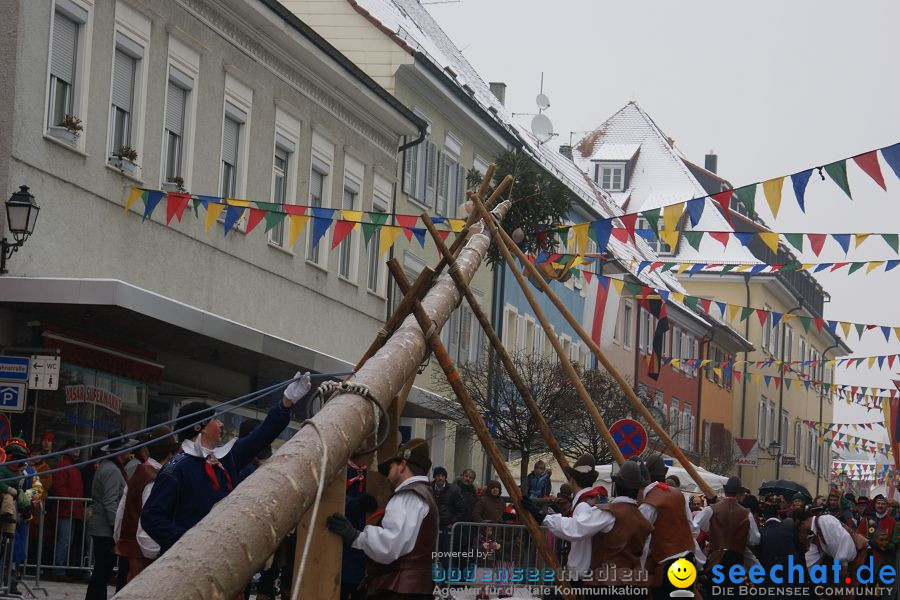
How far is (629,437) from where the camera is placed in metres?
17.9

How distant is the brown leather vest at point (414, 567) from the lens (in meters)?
8.96

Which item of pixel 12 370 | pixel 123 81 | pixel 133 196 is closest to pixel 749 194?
pixel 12 370

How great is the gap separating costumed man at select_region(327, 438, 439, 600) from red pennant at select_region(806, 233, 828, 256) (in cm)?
1200

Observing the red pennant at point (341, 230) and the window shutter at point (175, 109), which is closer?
the red pennant at point (341, 230)

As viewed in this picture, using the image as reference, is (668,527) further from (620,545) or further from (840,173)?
(840,173)

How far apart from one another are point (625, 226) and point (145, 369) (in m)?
6.96

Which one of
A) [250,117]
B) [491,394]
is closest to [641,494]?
[250,117]

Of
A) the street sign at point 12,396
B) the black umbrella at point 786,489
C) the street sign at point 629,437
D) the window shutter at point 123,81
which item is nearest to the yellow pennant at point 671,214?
the street sign at point 629,437

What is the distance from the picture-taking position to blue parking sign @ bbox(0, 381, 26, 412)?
1689 cm

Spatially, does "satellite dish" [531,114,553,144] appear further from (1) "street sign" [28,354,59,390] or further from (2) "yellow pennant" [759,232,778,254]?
(1) "street sign" [28,354,59,390]

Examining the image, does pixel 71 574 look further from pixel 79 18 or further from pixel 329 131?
pixel 329 131

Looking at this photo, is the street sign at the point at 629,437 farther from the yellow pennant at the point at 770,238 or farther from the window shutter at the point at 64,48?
the window shutter at the point at 64,48

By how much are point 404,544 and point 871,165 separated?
8.47 m

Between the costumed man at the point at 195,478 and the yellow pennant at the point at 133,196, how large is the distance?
1143 cm
